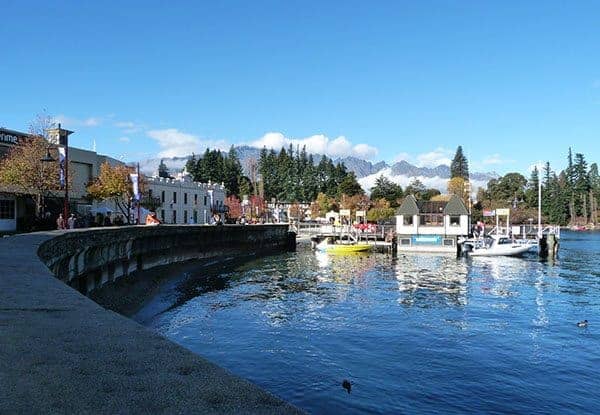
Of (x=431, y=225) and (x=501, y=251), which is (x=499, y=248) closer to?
(x=501, y=251)

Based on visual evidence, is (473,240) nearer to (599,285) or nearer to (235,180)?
(599,285)

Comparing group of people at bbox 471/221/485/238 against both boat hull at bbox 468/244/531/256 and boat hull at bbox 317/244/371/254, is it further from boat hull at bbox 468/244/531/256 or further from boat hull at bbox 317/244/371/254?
boat hull at bbox 317/244/371/254

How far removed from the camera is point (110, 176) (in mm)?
58312

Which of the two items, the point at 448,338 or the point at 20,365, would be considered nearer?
the point at 20,365

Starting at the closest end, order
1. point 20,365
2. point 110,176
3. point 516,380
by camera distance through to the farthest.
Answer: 1. point 20,365
2. point 516,380
3. point 110,176

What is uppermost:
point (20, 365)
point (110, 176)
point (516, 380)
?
point (110, 176)

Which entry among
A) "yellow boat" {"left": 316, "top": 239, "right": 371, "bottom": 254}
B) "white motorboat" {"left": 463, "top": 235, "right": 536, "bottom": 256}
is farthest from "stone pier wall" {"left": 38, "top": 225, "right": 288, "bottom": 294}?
"white motorboat" {"left": 463, "top": 235, "right": 536, "bottom": 256}

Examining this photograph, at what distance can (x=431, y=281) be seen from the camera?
135ft

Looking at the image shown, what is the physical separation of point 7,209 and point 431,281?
3628 centimetres

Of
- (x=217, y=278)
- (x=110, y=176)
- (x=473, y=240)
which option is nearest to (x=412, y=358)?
(x=217, y=278)

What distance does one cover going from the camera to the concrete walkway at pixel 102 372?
473 cm

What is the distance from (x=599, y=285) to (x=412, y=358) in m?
Answer: 27.2

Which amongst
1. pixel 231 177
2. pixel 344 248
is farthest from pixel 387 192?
pixel 344 248

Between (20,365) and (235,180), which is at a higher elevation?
(235,180)
